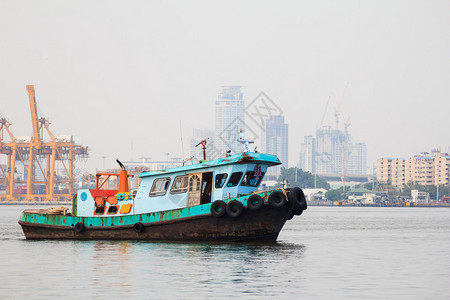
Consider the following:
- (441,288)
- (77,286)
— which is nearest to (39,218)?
(77,286)

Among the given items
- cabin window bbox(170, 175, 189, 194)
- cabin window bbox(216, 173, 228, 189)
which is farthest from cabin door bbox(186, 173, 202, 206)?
cabin window bbox(216, 173, 228, 189)

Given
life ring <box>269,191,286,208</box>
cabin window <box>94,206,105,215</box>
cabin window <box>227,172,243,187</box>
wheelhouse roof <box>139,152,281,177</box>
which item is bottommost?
cabin window <box>94,206,105,215</box>

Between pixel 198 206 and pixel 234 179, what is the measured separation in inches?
82.2

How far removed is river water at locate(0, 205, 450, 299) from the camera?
23297 mm

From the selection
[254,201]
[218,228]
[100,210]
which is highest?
[254,201]

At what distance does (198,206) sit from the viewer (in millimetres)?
36938

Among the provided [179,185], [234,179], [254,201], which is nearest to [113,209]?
[179,185]

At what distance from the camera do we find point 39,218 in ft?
139

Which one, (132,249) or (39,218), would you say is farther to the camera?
(39,218)

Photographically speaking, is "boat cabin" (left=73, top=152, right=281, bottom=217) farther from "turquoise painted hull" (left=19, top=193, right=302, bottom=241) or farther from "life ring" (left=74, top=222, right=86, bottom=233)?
"life ring" (left=74, top=222, right=86, bottom=233)

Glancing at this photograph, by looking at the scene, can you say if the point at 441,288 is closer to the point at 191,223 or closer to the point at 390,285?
the point at 390,285

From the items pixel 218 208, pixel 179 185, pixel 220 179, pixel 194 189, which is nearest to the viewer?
pixel 218 208

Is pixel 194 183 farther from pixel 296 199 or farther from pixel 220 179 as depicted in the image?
pixel 296 199

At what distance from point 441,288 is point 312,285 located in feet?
12.8
